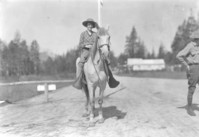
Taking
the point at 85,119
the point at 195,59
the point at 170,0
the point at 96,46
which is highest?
the point at 170,0

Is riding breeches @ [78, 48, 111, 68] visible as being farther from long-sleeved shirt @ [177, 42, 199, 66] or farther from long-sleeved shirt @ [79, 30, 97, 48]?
long-sleeved shirt @ [177, 42, 199, 66]

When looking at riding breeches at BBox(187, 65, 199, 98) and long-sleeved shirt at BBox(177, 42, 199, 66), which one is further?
long-sleeved shirt at BBox(177, 42, 199, 66)

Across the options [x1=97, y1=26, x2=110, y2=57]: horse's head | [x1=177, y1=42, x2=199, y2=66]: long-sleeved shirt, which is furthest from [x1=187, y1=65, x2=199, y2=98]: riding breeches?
[x1=97, y1=26, x2=110, y2=57]: horse's head

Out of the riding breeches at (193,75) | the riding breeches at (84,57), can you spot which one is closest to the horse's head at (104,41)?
the riding breeches at (84,57)

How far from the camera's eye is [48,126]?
487 centimetres

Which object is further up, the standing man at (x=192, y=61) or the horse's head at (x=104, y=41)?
the horse's head at (x=104, y=41)

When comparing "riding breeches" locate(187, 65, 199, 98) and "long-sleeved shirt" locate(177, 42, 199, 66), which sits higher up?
"long-sleeved shirt" locate(177, 42, 199, 66)

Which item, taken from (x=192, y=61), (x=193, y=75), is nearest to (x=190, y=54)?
(x=192, y=61)

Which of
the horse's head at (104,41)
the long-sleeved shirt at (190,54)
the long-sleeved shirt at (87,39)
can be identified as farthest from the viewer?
the long-sleeved shirt at (87,39)

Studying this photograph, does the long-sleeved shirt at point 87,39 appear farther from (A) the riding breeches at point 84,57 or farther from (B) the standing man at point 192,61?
(B) the standing man at point 192,61

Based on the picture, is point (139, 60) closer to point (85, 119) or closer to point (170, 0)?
point (170, 0)

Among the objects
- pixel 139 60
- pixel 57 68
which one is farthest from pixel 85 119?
pixel 139 60

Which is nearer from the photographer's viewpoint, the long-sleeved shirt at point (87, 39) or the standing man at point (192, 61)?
the standing man at point (192, 61)

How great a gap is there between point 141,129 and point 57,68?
31428 millimetres
